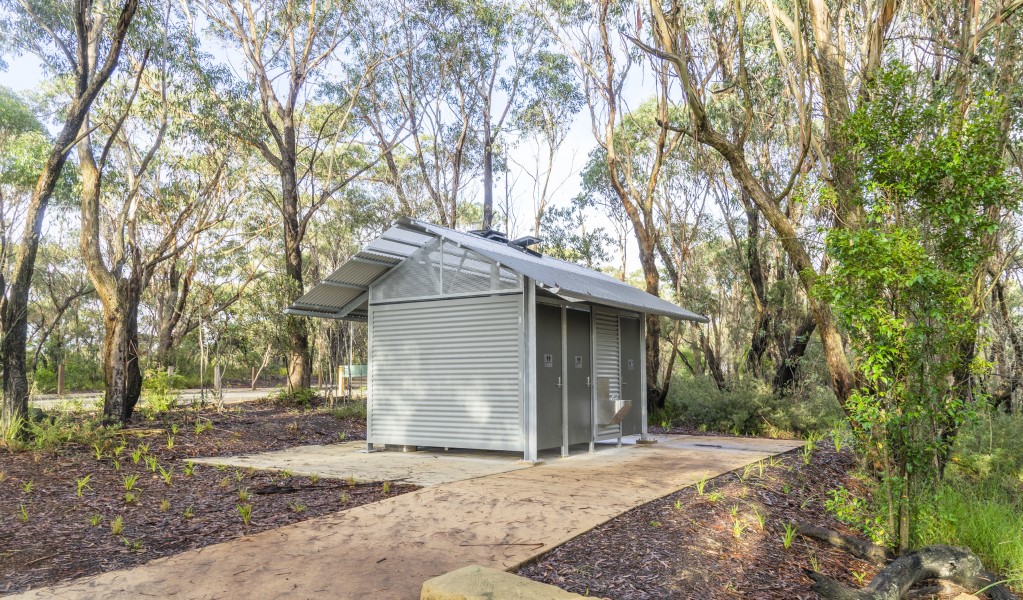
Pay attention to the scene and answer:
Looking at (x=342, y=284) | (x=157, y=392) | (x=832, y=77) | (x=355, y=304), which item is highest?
Answer: (x=832, y=77)

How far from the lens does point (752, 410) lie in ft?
43.8

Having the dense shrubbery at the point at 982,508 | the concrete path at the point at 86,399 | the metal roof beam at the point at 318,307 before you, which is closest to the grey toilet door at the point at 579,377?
the metal roof beam at the point at 318,307

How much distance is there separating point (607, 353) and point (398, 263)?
141 inches

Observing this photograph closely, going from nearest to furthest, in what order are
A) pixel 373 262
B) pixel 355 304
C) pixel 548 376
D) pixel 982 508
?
pixel 982 508
pixel 548 376
pixel 373 262
pixel 355 304

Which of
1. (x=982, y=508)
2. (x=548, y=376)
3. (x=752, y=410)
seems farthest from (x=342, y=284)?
(x=752, y=410)

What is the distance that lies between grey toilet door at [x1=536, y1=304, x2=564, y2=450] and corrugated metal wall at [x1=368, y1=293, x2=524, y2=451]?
0.28m

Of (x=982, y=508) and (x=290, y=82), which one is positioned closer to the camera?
(x=982, y=508)

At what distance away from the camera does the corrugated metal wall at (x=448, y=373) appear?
29.6 feet

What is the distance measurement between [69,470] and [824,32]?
33.0 ft

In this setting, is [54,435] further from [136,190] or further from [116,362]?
[136,190]

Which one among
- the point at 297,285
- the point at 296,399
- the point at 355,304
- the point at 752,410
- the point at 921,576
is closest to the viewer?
the point at 921,576

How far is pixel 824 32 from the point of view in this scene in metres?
7.86

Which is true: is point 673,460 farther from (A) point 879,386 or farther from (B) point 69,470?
(B) point 69,470

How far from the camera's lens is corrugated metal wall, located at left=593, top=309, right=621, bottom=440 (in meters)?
10.5
